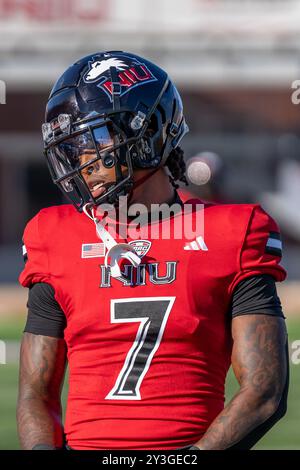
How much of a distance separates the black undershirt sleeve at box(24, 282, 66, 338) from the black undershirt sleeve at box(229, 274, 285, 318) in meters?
0.48

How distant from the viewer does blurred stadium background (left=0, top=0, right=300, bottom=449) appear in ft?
64.4

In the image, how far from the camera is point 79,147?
299 centimetres

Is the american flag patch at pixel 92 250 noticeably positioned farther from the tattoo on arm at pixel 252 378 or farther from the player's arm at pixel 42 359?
the tattoo on arm at pixel 252 378

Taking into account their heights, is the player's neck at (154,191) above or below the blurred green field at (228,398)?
above

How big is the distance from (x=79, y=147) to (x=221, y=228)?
17.5 inches

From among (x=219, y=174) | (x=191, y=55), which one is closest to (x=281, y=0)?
(x=191, y=55)

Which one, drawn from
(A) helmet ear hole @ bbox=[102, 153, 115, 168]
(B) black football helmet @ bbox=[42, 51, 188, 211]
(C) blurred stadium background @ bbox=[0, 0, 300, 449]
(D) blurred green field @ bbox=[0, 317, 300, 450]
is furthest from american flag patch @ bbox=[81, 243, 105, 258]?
(C) blurred stadium background @ bbox=[0, 0, 300, 449]

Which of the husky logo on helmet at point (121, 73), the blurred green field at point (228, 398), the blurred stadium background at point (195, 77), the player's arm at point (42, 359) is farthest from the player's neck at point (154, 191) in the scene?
the blurred stadium background at point (195, 77)

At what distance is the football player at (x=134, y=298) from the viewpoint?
9.24 feet

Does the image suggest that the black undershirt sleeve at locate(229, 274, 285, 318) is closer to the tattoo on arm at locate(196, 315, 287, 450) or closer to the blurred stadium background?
the tattoo on arm at locate(196, 315, 287, 450)

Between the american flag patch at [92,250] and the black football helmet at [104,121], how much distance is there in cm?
11
